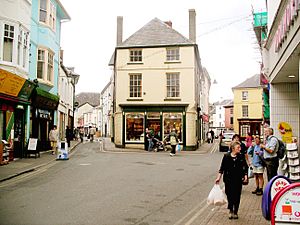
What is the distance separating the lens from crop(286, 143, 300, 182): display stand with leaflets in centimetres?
908

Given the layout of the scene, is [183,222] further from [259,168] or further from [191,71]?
[191,71]

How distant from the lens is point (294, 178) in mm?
9086

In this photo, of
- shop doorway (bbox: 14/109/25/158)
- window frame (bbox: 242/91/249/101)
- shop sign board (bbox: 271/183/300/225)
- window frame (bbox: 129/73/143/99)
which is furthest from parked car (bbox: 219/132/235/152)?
window frame (bbox: 242/91/249/101)

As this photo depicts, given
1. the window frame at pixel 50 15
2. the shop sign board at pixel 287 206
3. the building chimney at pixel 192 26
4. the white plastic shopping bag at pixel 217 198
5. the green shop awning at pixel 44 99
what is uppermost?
the building chimney at pixel 192 26

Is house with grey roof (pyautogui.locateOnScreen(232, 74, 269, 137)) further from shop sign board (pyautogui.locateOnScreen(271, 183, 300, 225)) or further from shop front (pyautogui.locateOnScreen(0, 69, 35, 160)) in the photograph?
shop sign board (pyautogui.locateOnScreen(271, 183, 300, 225))

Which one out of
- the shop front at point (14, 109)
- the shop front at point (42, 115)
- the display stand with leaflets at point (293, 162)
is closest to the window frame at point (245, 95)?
the shop front at point (42, 115)

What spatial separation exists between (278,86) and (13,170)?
1058 centimetres

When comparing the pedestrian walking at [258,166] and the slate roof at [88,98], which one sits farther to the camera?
the slate roof at [88,98]

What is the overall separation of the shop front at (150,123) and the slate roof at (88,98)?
232ft

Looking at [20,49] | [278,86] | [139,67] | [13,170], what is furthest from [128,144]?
[278,86]

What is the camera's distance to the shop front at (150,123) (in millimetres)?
28984

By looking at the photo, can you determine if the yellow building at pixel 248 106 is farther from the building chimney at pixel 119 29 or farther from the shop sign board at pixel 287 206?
the shop sign board at pixel 287 206

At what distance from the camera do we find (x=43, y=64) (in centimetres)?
2136

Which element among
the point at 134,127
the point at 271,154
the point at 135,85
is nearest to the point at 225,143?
the point at 134,127
